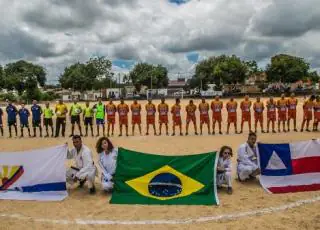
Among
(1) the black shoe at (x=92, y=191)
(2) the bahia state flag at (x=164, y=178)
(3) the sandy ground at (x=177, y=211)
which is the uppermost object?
(2) the bahia state flag at (x=164, y=178)

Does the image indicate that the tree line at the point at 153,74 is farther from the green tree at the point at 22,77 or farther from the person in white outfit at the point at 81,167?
the person in white outfit at the point at 81,167

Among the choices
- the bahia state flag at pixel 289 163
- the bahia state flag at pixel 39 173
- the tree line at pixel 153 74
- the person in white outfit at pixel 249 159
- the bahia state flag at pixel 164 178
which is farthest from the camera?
the tree line at pixel 153 74

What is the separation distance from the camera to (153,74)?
79.9m

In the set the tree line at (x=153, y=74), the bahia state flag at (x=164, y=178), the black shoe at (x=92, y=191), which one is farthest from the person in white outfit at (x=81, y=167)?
the tree line at (x=153, y=74)

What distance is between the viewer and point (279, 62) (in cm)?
7056

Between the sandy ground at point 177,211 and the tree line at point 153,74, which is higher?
the tree line at point 153,74

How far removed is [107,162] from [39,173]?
4.86 ft

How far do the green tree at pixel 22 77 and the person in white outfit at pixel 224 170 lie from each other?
70.0 m

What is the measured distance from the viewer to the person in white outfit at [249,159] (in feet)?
29.0

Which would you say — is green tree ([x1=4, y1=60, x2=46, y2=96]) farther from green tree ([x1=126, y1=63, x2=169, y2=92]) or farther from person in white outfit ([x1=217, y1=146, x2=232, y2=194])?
person in white outfit ([x1=217, y1=146, x2=232, y2=194])

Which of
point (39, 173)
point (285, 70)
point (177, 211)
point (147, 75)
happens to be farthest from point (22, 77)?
point (177, 211)

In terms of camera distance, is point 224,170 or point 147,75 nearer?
point 224,170

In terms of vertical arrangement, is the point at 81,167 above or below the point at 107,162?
below

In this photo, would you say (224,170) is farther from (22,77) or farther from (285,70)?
(22,77)
